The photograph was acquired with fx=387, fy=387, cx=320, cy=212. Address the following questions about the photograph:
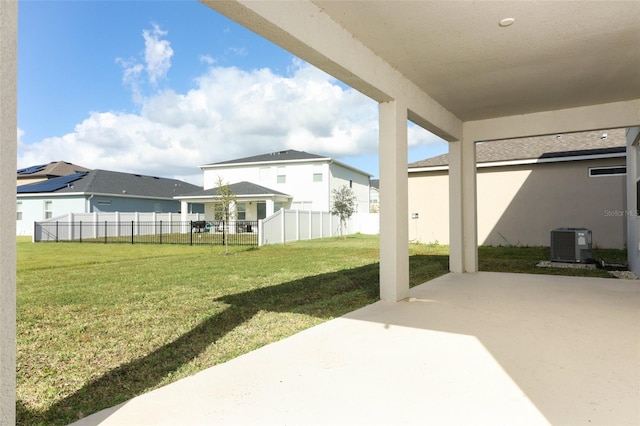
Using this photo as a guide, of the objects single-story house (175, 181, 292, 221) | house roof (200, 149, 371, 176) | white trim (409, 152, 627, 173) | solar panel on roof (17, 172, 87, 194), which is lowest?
single-story house (175, 181, 292, 221)

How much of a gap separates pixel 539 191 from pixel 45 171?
3960cm

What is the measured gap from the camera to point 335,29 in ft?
13.8

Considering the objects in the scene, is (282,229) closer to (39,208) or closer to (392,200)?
(392,200)

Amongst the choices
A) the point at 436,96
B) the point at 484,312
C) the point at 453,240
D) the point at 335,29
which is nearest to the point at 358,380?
the point at 484,312

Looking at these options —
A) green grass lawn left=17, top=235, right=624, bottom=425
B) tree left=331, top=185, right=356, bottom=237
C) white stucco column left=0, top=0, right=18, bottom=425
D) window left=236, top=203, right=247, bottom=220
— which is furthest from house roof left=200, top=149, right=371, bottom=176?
white stucco column left=0, top=0, right=18, bottom=425

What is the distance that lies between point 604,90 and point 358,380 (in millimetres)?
6622

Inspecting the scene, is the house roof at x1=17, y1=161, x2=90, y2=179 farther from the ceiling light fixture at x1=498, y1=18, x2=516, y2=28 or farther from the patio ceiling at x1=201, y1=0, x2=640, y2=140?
the ceiling light fixture at x1=498, y1=18, x2=516, y2=28

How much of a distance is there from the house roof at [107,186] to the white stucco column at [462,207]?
78.3ft

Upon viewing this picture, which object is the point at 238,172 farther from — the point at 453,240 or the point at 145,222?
the point at 453,240

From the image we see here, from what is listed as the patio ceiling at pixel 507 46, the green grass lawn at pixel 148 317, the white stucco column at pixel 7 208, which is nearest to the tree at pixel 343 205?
the green grass lawn at pixel 148 317

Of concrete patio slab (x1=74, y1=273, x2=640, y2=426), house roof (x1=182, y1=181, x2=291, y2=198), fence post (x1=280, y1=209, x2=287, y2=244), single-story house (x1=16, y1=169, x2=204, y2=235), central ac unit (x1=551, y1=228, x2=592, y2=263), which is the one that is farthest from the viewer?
single-story house (x1=16, y1=169, x2=204, y2=235)

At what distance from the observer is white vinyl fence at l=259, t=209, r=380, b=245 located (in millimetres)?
17906

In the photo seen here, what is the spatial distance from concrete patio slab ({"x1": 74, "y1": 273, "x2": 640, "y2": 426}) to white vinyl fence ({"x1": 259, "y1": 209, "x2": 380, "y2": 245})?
43.4ft

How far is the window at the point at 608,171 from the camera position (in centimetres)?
1297
